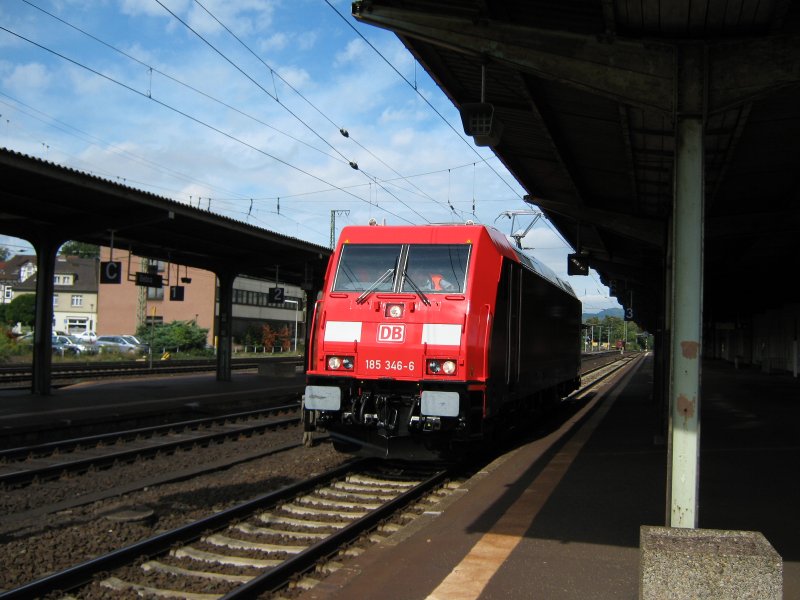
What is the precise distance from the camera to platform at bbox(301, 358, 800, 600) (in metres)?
5.04

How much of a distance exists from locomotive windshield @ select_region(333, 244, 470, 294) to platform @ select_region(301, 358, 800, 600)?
254 cm

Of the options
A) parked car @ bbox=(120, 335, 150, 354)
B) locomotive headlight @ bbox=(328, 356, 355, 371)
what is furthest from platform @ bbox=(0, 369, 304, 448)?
parked car @ bbox=(120, 335, 150, 354)

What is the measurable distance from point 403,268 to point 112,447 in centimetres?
578

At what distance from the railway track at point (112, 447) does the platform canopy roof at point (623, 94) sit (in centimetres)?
669

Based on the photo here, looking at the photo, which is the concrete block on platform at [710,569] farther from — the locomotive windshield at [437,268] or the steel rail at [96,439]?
the steel rail at [96,439]

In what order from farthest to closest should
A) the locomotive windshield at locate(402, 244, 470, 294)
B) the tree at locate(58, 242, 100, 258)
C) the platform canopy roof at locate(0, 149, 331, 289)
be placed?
the tree at locate(58, 242, 100, 258) < the platform canopy roof at locate(0, 149, 331, 289) < the locomotive windshield at locate(402, 244, 470, 294)

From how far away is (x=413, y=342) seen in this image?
9.22 m

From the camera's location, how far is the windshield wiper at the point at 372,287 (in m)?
9.78

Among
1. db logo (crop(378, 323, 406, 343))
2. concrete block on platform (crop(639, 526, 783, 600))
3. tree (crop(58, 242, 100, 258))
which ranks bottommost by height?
concrete block on platform (crop(639, 526, 783, 600))

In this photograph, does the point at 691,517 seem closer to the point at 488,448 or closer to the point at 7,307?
the point at 488,448

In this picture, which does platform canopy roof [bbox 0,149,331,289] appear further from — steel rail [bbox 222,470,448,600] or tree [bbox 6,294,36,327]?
tree [bbox 6,294,36,327]

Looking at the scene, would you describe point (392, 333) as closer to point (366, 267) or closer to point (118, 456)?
point (366, 267)

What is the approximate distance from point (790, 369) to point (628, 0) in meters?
34.2

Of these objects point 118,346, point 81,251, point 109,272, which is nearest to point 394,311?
point 109,272
